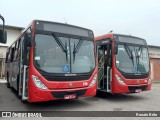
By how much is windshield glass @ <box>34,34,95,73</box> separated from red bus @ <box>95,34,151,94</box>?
167 cm

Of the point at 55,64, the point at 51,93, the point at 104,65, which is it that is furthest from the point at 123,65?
A: the point at 51,93

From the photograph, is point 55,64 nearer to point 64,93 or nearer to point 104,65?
point 64,93

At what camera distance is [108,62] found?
959 centimetres

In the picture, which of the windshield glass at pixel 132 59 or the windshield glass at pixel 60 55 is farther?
the windshield glass at pixel 132 59

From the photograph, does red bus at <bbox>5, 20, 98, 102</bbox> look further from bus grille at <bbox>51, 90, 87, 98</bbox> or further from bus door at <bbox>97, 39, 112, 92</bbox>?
bus door at <bbox>97, 39, 112, 92</bbox>

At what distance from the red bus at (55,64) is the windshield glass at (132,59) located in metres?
1.80

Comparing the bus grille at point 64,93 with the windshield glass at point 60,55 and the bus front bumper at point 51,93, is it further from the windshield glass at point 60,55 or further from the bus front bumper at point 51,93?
the windshield glass at point 60,55

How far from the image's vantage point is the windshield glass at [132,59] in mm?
9312

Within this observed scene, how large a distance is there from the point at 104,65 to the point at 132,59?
1374 millimetres

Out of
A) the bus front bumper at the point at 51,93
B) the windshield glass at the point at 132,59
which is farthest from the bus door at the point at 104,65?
the bus front bumper at the point at 51,93

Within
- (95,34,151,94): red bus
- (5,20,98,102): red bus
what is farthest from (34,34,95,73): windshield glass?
(95,34,151,94): red bus

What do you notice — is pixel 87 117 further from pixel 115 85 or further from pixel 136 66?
pixel 136 66

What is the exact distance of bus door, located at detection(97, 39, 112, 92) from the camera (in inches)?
376

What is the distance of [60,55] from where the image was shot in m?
7.27
